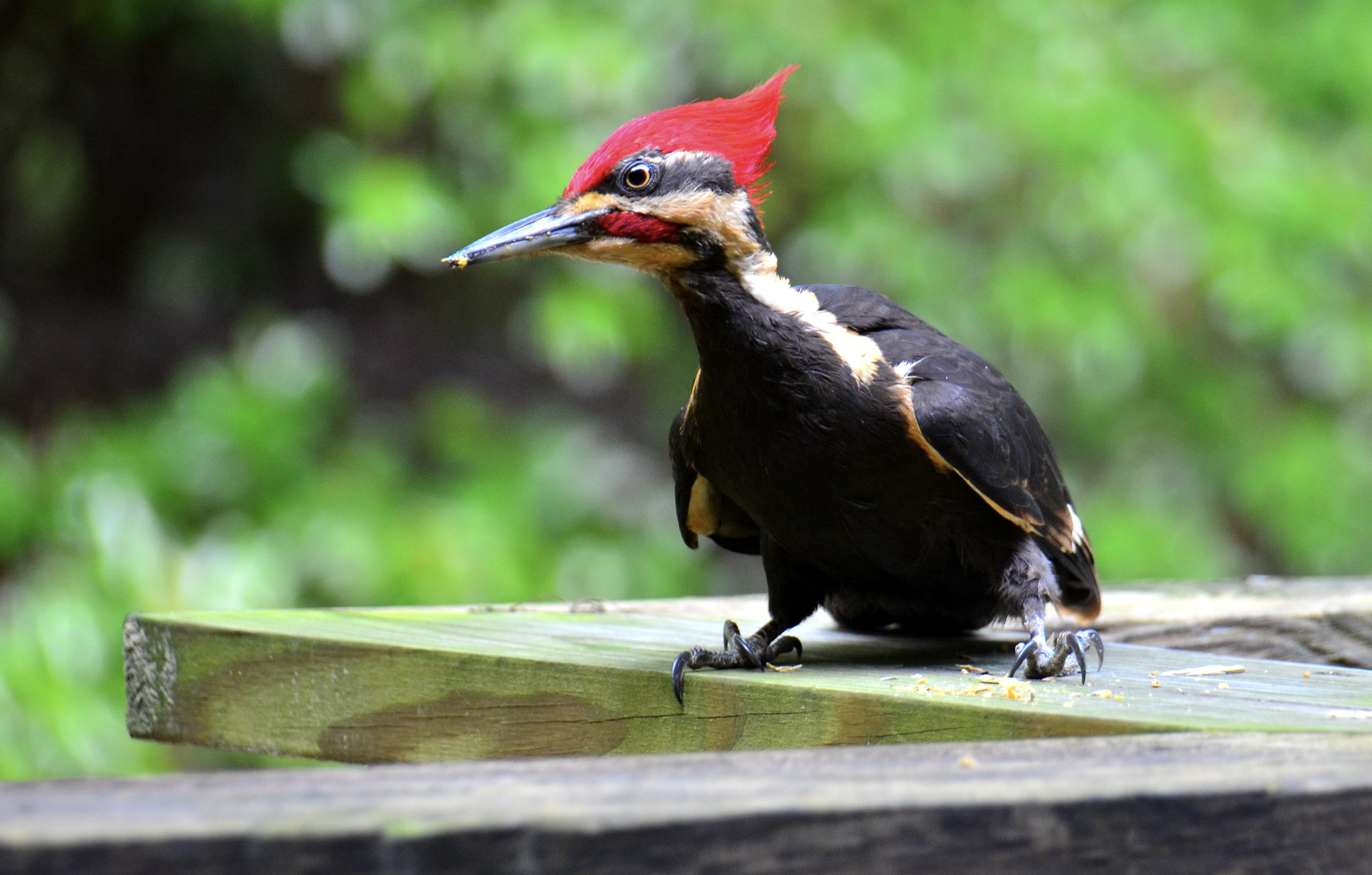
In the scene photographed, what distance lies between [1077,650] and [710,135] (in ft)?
2.80

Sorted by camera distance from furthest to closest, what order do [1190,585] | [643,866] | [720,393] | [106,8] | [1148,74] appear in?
[1148,74]
[106,8]
[1190,585]
[720,393]
[643,866]

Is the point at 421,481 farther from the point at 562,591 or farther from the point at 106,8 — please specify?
the point at 106,8

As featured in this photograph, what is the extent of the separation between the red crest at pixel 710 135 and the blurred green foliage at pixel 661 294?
1612 mm

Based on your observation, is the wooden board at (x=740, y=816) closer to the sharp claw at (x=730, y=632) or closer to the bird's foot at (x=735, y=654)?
the bird's foot at (x=735, y=654)

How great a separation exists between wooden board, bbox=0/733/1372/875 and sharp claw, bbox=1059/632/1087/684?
0.70 metres

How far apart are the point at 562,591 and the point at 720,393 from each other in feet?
6.30

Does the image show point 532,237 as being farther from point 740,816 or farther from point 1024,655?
point 740,816

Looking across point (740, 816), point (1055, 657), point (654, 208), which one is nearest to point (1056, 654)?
point (1055, 657)

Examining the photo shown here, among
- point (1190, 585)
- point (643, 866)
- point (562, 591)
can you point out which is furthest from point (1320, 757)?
point (562, 591)

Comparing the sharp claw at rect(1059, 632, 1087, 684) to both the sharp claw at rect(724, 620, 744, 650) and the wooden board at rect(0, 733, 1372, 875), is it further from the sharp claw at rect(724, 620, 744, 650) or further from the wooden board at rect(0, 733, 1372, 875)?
the wooden board at rect(0, 733, 1372, 875)

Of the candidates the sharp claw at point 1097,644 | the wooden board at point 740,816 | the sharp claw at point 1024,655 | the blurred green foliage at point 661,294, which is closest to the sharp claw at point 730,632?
the sharp claw at point 1024,655

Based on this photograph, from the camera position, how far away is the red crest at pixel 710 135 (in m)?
1.84

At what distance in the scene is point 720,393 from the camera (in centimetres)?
189

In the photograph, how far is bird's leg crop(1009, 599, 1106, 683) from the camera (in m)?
1.71
